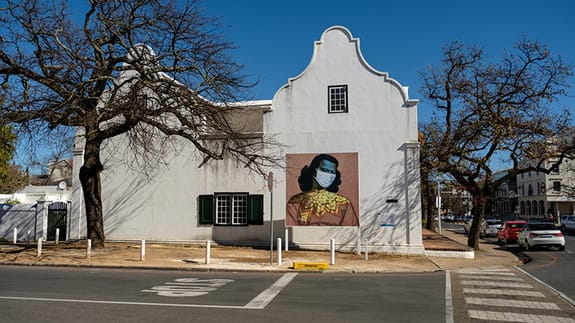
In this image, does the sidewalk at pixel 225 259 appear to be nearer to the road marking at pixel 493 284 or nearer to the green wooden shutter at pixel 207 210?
the green wooden shutter at pixel 207 210

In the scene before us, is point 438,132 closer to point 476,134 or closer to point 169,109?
point 476,134

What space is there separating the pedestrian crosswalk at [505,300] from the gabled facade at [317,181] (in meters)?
6.47

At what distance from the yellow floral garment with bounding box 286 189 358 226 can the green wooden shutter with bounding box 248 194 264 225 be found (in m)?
1.53

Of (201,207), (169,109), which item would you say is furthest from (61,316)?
(201,207)

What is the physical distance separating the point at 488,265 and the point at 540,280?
4.13 metres

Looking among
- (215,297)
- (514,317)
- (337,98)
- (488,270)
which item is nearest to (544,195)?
(337,98)

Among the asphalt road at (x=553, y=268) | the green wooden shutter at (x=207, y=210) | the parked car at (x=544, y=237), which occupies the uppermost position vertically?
the green wooden shutter at (x=207, y=210)

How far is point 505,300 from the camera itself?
9594 mm

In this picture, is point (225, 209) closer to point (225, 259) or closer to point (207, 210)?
point (207, 210)

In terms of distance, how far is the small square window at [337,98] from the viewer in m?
20.6

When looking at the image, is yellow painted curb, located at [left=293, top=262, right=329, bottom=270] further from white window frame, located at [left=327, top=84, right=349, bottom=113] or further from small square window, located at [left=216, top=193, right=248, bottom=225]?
white window frame, located at [left=327, top=84, right=349, bottom=113]

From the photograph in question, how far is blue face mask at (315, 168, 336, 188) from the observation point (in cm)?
2014

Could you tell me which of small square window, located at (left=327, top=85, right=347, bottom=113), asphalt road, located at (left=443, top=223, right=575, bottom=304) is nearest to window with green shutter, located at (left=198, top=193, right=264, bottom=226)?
small square window, located at (left=327, top=85, right=347, bottom=113)

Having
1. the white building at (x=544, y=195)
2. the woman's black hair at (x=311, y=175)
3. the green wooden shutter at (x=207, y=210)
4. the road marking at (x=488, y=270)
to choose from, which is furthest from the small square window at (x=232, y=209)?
the white building at (x=544, y=195)
